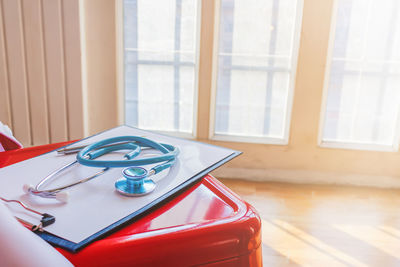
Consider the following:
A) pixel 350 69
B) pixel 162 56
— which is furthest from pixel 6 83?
pixel 350 69

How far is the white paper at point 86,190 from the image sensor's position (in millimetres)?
424

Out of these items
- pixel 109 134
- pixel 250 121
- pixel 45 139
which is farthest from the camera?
pixel 250 121

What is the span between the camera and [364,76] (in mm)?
2330

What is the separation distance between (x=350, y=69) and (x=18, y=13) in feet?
7.17

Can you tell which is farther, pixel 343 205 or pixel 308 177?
pixel 308 177

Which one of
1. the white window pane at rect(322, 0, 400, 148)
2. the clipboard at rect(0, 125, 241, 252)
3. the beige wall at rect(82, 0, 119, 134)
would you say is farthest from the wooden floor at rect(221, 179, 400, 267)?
the clipboard at rect(0, 125, 241, 252)

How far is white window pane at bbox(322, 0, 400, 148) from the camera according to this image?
223 cm

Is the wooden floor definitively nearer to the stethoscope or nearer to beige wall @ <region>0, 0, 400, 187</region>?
beige wall @ <region>0, 0, 400, 187</region>

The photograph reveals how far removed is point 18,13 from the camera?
6.86ft

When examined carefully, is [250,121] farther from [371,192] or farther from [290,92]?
[371,192]

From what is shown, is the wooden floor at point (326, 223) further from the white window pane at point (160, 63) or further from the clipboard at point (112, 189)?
the clipboard at point (112, 189)

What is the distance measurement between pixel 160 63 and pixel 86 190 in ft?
6.55

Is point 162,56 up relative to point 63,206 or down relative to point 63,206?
up

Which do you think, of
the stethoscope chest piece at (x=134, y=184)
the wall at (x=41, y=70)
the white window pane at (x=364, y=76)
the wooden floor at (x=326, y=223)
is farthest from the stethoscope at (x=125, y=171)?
the white window pane at (x=364, y=76)
